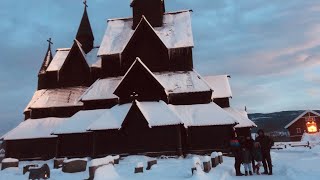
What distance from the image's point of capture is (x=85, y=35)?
36.3 metres

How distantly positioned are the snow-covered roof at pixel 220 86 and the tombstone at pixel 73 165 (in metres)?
17.0

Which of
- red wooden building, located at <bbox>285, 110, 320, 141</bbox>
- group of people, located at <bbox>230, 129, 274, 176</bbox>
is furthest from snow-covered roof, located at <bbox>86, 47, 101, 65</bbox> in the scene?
red wooden building, located at <bbox>285, 110, 320, 141</bbox>

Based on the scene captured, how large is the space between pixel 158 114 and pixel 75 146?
7.94 m

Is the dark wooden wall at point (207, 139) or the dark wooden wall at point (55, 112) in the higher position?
the dark wooden wall at point (55, 112)

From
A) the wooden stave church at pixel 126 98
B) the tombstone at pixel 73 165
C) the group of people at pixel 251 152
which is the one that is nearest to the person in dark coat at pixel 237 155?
the group of people at pixel 251 152

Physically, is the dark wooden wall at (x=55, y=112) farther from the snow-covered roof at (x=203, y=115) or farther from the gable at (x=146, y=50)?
the snow-covered roof at (x=203, y=115)

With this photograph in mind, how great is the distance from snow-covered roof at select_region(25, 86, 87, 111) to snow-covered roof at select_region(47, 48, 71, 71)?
8.18 feet

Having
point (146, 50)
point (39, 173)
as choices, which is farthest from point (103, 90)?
point (39, 173)

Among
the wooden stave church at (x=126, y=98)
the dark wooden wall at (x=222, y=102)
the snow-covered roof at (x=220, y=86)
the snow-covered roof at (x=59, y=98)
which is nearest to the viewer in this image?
the wooden stave church at (x=126, y=98)

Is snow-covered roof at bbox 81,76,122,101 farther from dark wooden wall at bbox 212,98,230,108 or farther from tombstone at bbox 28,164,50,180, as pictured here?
tombstone at bbox 28,164,50,180

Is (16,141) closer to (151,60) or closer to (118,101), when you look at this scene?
(118,101)

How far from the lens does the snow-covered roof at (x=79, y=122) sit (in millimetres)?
25434

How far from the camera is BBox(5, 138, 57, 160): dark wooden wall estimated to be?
2870 cm

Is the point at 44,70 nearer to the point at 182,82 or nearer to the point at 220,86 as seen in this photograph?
the point at 182,82
